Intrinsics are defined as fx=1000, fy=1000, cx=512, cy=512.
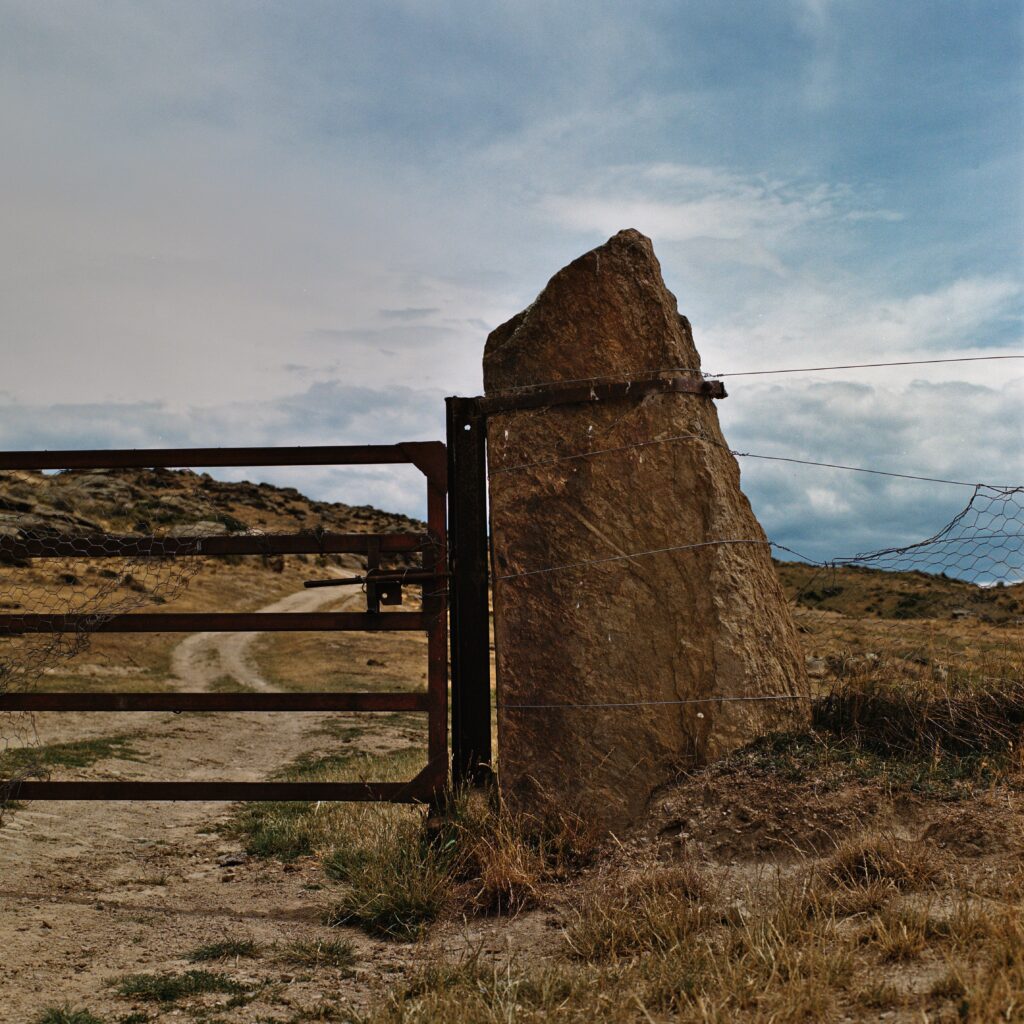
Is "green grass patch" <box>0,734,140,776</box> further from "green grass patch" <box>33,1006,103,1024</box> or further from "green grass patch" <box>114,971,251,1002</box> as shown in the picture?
"green grass patch" <box>33,1006,103,1024</box>

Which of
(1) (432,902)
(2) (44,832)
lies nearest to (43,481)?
(2) (44,832)

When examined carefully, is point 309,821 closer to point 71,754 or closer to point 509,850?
point 509,850

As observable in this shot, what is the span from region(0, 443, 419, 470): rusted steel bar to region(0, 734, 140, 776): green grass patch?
422cm

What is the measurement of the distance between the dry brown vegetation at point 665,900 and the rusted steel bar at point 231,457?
7.41 ft

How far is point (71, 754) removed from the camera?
1139cm

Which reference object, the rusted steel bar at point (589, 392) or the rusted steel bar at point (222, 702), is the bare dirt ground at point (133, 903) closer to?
the rusted steel bar at point (222, 702)

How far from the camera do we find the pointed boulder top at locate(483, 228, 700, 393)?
20.9 ft

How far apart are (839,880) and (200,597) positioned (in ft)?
120

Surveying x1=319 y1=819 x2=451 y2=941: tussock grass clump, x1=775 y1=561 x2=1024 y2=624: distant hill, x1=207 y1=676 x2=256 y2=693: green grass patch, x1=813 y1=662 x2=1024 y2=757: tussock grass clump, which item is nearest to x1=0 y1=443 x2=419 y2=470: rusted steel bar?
x1=319 y1=819 x2=451 y2=941: tussock grass clump

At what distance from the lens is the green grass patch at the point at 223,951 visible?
5.19 meters

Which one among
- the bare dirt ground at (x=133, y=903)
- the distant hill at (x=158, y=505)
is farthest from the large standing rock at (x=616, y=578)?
the distant hill at (x=158, y=505)

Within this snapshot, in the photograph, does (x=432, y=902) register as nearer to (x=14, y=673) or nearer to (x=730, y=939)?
(x=730, y=939)

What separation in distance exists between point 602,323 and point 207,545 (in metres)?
2.95

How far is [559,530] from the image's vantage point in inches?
246
